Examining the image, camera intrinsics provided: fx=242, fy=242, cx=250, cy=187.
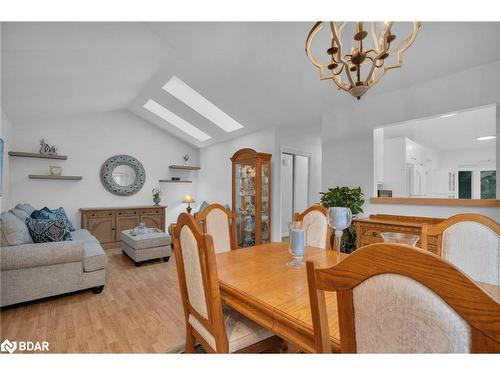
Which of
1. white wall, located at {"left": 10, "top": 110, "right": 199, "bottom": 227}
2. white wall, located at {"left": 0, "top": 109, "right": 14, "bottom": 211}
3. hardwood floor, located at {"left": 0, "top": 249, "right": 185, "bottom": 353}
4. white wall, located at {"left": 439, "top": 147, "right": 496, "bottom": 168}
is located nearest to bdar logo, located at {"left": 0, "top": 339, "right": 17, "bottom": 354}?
hardwood floor, located at {"left": 0, "top": 249, "right": 185, "bottom": 353}

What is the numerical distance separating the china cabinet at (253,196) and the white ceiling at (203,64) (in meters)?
0.69

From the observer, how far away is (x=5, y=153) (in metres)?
3.76

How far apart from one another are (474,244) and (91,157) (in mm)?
5952

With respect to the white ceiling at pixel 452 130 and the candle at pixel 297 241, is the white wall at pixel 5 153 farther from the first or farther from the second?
the white ceiling at pixel 452 130

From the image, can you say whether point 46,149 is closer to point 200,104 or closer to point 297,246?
point 200,104

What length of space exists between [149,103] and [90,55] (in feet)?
7.45

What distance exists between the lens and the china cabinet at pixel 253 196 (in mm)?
4168

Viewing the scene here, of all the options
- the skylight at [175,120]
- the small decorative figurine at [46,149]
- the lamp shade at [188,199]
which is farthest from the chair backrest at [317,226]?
the small decorative figurine at [46,149]

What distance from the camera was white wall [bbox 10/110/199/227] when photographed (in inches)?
176

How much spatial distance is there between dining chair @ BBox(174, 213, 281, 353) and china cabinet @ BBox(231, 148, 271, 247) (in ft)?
9.18

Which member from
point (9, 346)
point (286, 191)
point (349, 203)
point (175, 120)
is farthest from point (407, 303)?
point (175, 120)

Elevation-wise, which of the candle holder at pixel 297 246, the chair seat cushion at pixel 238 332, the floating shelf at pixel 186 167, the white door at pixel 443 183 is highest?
the floating shelf at pixel 186 167
